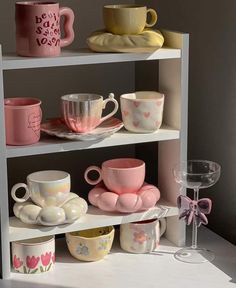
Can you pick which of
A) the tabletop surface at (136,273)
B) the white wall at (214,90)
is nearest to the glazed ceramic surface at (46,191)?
the tabletop surface at (136,273)

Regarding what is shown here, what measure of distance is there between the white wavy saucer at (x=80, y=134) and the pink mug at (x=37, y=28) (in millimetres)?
147

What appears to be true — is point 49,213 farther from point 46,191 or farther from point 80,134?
point 80,134

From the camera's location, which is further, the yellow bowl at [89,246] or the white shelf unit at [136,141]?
the yellow bowl at [89,246]

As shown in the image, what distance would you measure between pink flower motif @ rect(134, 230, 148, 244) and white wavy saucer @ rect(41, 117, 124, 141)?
0.22m

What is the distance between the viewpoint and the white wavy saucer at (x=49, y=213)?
52.2 inches

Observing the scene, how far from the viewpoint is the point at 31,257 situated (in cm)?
135

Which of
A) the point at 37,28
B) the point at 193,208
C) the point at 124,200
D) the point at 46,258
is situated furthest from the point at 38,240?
the point at 37,28

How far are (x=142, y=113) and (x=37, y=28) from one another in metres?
0.26

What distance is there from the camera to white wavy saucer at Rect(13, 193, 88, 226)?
4.35 feet

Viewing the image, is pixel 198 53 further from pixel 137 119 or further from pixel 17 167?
pixel 17 167

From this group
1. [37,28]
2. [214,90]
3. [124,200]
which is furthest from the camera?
[214,90]

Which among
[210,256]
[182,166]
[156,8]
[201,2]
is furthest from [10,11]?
[210,256]

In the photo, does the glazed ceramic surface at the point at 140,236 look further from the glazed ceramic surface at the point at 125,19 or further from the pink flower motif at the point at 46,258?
the glazed ceramic surface at the point at 125,19

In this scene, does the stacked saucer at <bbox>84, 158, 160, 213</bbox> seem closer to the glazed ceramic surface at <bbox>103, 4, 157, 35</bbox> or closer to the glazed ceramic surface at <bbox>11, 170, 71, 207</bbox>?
the glazed ceramic surface at <bbox>11, 170, 71, 207</bbox>
